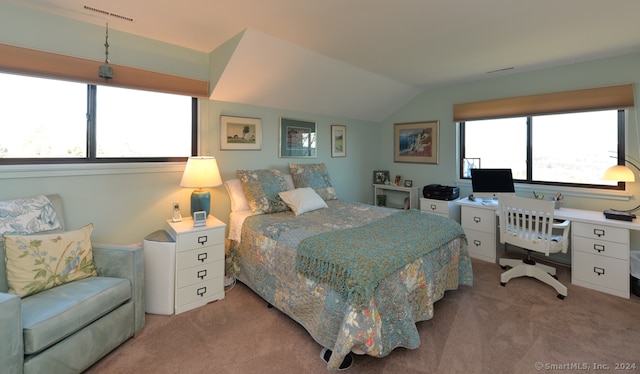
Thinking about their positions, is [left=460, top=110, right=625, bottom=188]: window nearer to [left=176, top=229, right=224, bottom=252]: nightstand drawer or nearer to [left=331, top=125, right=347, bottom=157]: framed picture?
[left=331, top=125, right=347, bottom=157]: framed picture

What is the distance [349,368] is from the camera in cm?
174

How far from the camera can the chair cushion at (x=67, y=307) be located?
143cm

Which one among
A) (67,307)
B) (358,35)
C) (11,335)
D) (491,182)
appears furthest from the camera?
(491,182)

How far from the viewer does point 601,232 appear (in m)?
2.69

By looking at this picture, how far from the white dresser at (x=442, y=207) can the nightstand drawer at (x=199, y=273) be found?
2.90 metres

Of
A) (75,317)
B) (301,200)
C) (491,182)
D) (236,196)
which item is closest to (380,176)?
(491,182)

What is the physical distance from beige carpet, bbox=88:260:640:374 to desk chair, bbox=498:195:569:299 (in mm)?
257

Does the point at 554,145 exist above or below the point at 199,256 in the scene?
above

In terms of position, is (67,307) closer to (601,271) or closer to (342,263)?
(342,263)

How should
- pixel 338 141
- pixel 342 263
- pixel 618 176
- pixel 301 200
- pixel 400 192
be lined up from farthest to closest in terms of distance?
pixel 400 192
pixel 338 141
pixel 301 200
pixel 618 176
pixel 342 263

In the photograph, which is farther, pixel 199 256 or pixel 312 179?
pixel 312 179

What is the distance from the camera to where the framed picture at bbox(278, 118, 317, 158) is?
12.3 feet

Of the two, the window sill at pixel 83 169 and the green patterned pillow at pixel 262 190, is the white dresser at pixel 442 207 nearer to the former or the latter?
the green patterned pillow at pixel 262 190

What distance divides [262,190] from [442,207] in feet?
8.14
